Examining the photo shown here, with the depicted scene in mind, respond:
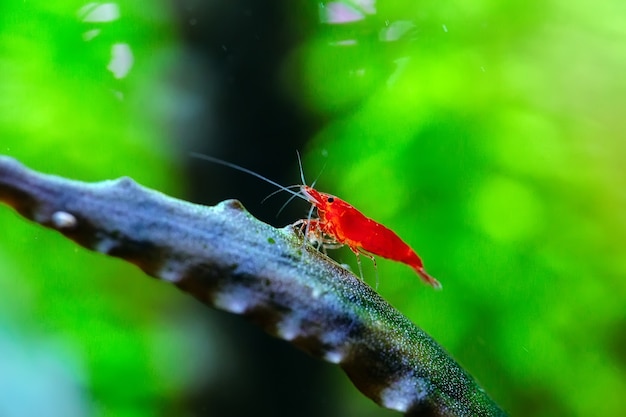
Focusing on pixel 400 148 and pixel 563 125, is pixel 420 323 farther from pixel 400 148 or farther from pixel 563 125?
pixel 563 125

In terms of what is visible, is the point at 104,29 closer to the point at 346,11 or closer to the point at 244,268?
the point at 346,11

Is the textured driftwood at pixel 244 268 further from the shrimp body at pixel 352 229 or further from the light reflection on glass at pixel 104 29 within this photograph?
the light reflection on glass at pixel 104 29

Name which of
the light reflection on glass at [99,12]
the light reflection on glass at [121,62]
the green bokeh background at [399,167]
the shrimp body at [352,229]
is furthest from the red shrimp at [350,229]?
the light reflection on glass at [99,12]

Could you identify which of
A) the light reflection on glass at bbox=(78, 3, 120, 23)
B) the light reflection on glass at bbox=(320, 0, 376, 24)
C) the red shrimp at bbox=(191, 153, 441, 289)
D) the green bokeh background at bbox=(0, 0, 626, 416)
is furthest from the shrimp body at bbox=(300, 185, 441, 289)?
the light reflection on glass at bbox=(78, 3, 120, 23)

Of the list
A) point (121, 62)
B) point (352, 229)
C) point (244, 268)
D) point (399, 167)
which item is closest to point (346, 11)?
point (399, 167)

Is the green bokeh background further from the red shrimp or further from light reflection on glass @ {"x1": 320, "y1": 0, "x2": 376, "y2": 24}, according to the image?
the red shrimp
